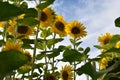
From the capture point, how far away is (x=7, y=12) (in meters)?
1.15

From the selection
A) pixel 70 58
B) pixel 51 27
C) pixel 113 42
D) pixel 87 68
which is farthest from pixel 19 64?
pixel 51 27

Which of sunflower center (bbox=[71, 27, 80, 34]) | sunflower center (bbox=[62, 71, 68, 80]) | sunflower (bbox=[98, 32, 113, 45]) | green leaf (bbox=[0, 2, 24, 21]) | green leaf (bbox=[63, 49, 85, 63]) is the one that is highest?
sunflower center (bbox=[71, 27, 80, 34])

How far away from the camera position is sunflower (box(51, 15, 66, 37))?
531 cm

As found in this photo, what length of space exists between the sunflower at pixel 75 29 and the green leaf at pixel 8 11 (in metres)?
4.50

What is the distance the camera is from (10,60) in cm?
117

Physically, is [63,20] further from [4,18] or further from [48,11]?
[4,18]

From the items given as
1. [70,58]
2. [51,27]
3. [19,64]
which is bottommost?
[19,64]

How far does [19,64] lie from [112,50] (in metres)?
0.77

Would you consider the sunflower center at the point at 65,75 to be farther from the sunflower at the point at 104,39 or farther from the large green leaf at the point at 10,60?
the large green leaf at the point at 10,60

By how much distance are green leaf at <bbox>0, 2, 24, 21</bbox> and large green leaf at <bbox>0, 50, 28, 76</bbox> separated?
0.46 feet

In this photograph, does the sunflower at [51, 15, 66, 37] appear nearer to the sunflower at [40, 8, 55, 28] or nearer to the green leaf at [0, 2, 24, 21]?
the sunflower at [40, 8, 55, 28]

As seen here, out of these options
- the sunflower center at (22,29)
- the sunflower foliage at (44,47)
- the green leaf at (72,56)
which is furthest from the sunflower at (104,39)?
the green leaf at (72,56)

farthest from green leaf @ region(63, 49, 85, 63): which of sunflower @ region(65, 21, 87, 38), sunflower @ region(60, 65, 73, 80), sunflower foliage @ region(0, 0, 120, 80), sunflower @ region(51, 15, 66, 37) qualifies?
sunflower @ region(65, 21, 87, 38)

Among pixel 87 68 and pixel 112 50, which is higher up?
pixel 112 50
